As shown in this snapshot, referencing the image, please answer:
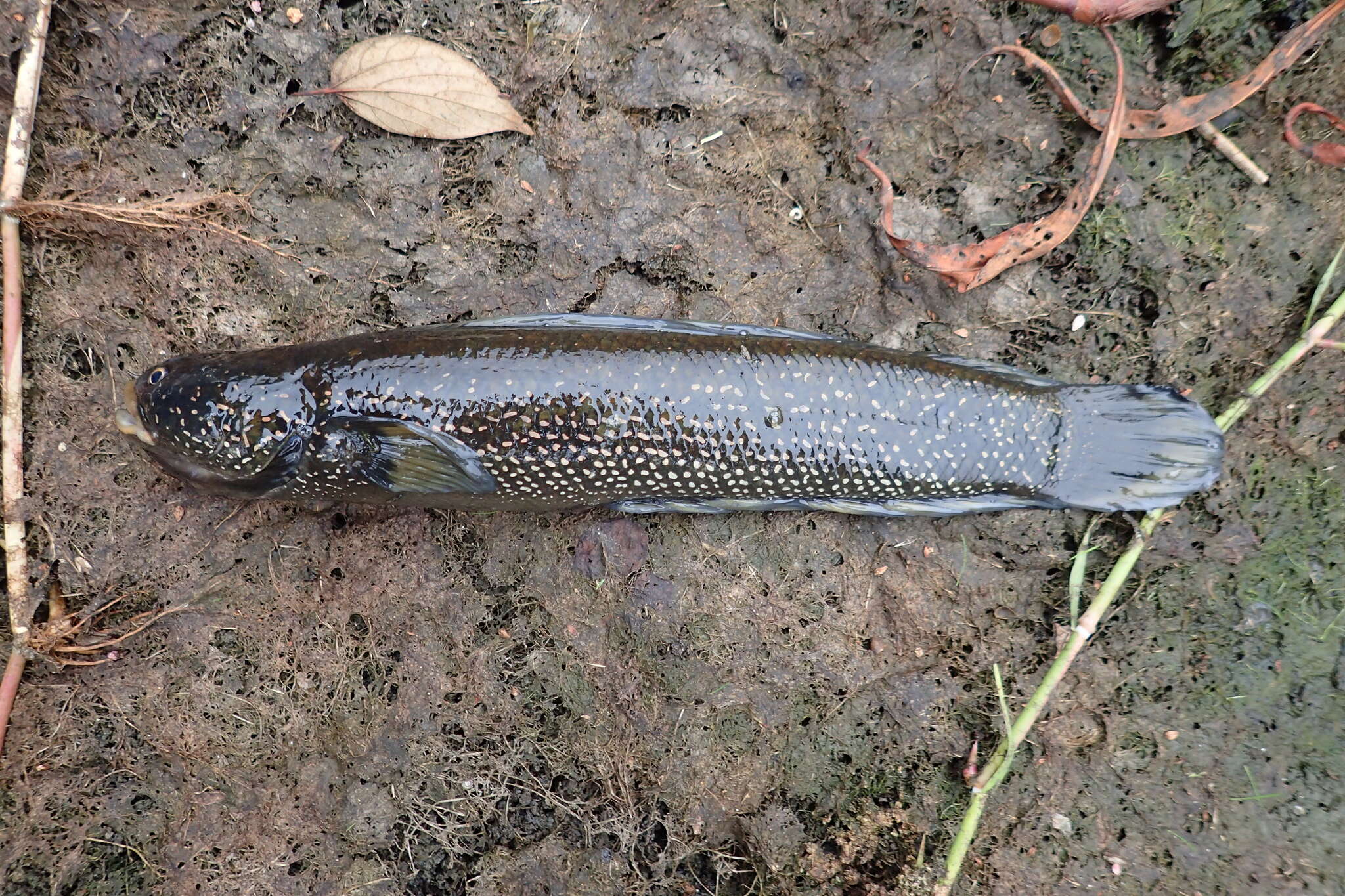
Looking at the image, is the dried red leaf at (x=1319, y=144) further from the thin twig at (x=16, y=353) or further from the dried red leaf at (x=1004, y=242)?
the thin twig at (x=16, y=353)

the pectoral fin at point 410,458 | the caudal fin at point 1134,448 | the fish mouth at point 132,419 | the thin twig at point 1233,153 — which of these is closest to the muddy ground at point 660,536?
the thin twig at point 1233,153

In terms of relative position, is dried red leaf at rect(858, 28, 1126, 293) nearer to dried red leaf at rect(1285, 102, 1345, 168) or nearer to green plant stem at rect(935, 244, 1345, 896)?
dried red leaf at rect(1285, 102, 1345, 168)

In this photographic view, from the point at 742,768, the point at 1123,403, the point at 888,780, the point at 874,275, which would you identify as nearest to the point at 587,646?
the point at 742,768

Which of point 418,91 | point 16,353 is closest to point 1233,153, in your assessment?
point 418,91

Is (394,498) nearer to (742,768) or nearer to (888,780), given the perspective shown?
(742,768)

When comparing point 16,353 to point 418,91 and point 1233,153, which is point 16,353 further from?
point 1233,153

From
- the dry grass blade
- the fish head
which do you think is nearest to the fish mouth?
the fish head
